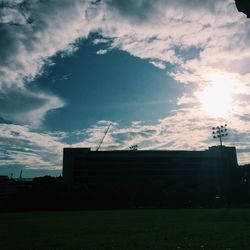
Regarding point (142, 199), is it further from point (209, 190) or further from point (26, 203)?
point (26, 203)

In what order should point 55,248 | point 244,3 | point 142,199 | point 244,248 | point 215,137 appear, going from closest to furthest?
1. point 244,3
2. point 244,248
3. point 55,248
4. point 215,137
5. point 142,199

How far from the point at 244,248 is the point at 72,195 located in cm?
11630

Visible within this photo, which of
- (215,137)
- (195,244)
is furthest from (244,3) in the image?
A: (215,137)

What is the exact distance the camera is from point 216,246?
17125mm

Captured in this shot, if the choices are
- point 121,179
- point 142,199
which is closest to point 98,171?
point 121,179

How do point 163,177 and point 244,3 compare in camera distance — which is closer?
point 244,3

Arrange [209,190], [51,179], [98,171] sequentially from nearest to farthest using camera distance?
1. [209,190]
2. [51,179]
3. [98,171]

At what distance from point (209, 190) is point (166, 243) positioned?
441 feet

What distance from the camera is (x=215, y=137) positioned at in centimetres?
9081

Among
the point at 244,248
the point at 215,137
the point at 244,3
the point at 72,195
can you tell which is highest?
the point at 215,137

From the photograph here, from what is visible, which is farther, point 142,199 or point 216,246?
point 142,199

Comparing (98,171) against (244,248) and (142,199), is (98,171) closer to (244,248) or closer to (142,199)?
(142,199)

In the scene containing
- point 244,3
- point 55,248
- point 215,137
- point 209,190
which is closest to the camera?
point 244,3

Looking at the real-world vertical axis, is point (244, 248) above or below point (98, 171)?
below
